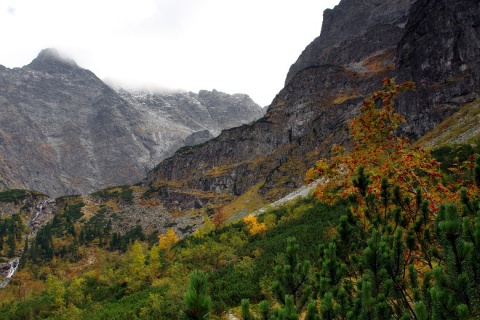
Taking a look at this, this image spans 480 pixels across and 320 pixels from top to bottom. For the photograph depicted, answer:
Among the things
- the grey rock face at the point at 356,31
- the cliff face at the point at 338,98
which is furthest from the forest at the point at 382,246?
the grey rock face at the point at 356,31

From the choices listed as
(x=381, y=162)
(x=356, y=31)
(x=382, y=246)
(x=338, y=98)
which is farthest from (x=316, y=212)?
(x=356, y=31)

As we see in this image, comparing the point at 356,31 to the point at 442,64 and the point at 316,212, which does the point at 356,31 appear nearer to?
the point at 442,64

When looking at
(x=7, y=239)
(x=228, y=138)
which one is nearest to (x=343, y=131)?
(x=228, y=138)

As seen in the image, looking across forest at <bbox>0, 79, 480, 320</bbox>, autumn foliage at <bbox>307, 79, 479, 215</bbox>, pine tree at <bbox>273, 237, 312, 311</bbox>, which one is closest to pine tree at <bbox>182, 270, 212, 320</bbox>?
forest at <bbox>0, 79, 480, 320</bbox>

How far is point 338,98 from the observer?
4606 inches

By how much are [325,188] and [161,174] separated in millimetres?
149336

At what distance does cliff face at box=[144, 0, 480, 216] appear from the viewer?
253 ft

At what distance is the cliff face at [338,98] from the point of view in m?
77.0

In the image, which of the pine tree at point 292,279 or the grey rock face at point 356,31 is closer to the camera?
the pine tree at point 292,279

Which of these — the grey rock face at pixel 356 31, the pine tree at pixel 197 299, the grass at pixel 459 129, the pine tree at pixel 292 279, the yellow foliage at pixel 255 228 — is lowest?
the yellow foliage at pixel 255 228

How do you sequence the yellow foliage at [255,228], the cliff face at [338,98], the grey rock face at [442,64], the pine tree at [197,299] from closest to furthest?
the pine tree at [197,299] < the yellow foliage at [255,228] < the grey rock face at [442,64] < the cliff face at [338,98]

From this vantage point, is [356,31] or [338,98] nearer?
[338,98]

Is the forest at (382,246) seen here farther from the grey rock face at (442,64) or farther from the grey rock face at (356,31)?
the grey rock face at (356,31)

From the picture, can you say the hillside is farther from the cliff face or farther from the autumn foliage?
the cliff face
